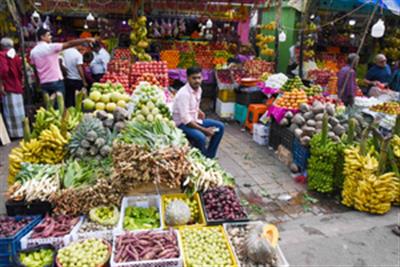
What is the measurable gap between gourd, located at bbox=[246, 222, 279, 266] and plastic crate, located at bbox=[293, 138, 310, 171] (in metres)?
2.76

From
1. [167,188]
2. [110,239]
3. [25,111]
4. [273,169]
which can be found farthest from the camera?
[25,111]

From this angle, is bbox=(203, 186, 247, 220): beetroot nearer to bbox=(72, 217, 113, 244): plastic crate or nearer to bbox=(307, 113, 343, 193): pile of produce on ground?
bbox=(72, 217, 113, 244): plastic crate

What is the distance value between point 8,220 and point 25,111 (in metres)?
4.44

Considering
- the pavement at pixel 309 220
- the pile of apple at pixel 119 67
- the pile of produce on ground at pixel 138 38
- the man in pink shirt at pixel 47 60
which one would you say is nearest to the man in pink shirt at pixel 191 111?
the pavement at pixel 309 220

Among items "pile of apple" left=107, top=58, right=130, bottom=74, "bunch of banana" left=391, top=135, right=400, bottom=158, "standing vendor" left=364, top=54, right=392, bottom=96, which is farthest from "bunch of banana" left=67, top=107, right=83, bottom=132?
"standing vendor" left=364, top=54, right=392, bottom=96

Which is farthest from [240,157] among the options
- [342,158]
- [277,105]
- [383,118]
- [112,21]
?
[112,21]

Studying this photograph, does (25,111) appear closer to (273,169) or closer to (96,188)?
(96,188)

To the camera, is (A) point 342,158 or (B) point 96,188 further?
(A) point 342,158

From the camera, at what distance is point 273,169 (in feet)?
19.0

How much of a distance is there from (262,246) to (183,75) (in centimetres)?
821

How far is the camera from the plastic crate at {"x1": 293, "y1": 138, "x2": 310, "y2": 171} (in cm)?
528

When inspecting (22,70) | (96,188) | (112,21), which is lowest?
(96,188)

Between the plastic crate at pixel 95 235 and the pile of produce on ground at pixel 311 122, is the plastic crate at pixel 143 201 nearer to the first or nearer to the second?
the plastic crate at pixel 95 235

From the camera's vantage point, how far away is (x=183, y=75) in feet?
33.8
